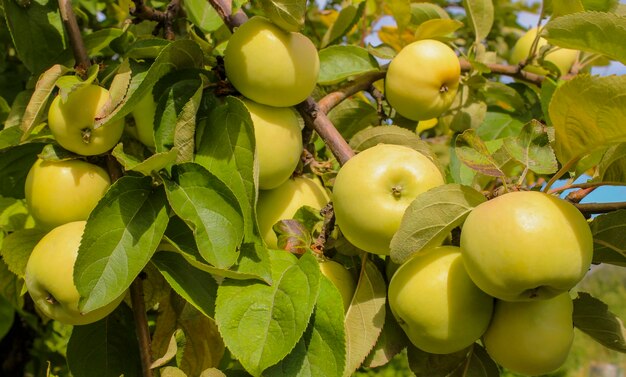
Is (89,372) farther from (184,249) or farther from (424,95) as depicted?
(424,95)

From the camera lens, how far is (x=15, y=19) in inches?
50.1

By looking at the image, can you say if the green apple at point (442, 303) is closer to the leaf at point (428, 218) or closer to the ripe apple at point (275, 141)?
the leaf at point (428, 218)

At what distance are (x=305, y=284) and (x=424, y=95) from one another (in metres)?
0.52

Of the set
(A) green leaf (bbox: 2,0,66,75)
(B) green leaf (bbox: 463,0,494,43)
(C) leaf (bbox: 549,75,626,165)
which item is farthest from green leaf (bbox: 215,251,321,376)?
(B) green leaf (bbox: 463,0,494,43)

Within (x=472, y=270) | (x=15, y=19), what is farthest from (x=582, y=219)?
(x=15, y=19)

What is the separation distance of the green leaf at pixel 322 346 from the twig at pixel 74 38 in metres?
0.58

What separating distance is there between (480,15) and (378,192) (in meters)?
0.85

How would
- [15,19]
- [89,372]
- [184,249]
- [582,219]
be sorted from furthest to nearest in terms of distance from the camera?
[15,19]
[89,372]
[184,249]
[582,219]

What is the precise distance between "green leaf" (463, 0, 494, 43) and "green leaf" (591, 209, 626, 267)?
798mm

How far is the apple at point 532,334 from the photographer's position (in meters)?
0.88

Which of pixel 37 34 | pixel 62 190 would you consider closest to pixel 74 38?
pixel 37 34

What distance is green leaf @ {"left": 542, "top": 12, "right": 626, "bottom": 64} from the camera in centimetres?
81

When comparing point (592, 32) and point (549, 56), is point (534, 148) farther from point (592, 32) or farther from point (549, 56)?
point (549, 56)

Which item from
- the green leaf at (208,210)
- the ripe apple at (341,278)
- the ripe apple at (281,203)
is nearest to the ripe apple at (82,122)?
the green leaf at (208,210)
